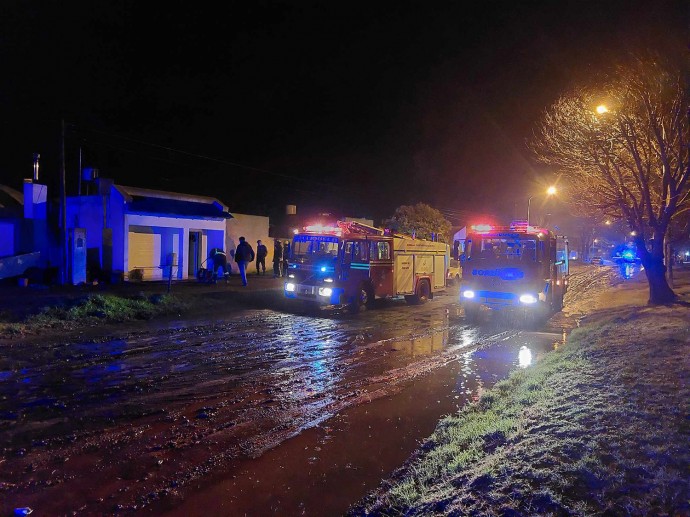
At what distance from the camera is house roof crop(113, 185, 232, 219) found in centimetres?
2038

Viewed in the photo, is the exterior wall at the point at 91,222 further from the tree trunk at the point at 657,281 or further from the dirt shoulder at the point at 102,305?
the tree trunk at the point at 657,281

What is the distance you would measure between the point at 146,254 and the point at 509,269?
14438mm

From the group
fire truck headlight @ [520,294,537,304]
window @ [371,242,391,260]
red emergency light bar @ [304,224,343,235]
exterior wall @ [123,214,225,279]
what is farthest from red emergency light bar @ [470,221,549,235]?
exterior wall @ [123,214,225,279]

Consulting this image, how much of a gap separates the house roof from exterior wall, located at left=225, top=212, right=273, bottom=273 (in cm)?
107

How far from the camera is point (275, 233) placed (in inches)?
1312

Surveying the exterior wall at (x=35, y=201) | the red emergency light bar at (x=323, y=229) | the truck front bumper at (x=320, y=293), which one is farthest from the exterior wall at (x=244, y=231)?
the truck front bumper at (x=320, y=293)

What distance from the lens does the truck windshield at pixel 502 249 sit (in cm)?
1449

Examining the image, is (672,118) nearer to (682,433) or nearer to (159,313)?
(682,433)

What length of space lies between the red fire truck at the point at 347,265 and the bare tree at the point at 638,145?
6.14 metres

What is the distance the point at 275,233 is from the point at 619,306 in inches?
840

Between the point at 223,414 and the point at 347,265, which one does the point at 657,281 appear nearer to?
the point at 347,265

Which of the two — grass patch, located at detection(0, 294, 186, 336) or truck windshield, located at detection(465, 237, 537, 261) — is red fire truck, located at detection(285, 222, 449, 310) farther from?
grass patch, located at detection(0, 294, 186, 336)

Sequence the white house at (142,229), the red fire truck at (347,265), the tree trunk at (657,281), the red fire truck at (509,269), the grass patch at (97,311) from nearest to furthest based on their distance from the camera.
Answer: the grass patch at (97,311)
the red fire truck at (509,269)
the red fire truck at (347,265)
the tree trunk at (657,281)
the white house at (142,229)

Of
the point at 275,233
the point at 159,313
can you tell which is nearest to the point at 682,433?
the point at 159,313
